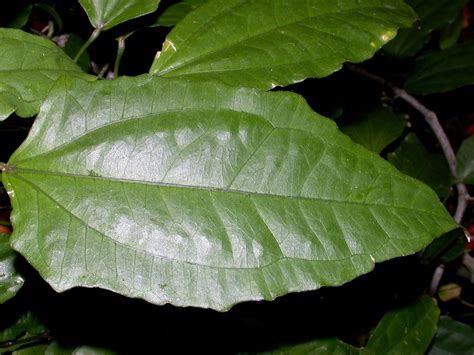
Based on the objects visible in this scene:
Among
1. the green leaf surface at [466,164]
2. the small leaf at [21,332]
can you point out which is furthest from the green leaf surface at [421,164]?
the small leaf at [21,332]

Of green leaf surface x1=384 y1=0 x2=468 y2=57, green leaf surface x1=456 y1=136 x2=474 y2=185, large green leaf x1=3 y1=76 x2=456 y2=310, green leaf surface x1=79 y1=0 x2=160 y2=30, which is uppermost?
green leaf surface x1=79 y1=0 x2=160 y2=30

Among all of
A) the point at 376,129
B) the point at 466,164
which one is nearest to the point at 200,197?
the point at 376,129

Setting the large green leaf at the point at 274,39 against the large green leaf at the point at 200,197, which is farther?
the large green leaf at the point at 274,39

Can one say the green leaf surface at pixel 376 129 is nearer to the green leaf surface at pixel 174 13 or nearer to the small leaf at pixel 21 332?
the green leaf surface at pixel 174 13

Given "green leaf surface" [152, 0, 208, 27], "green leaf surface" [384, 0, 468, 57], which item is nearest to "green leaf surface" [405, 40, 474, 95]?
"green leaf surface" [384, 0, 468, 57]

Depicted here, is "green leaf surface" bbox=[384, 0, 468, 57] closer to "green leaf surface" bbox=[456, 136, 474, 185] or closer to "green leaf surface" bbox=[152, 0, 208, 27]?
"green leaf surface" bbox=[456, 136, 474, 185]

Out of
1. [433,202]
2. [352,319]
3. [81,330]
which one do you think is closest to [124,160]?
[433,202]

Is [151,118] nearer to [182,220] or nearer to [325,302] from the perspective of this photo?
[182,220]
